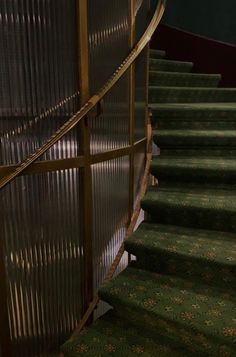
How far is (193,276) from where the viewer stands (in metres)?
1.88

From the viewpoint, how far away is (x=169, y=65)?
12.8ft

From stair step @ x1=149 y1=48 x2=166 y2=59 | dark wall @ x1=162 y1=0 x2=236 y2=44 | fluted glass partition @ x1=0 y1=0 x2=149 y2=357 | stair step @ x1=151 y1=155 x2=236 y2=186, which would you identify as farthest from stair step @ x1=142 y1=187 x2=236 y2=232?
dark wall @ x1=162 y1=0 x2=236 y2=44

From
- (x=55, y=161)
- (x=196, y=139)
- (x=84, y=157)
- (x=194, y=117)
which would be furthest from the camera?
(x=194, y=117)

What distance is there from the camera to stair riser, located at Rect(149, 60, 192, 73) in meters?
3.80

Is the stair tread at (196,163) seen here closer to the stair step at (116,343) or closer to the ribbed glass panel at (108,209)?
the ribbed glass panel at (108,209)

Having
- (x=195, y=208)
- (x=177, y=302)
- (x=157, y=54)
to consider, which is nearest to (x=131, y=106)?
(x=195, y=208)

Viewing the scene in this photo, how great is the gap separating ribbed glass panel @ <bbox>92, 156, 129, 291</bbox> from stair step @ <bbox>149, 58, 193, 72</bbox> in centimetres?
199

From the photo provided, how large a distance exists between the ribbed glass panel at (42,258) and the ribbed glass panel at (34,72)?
184 mm

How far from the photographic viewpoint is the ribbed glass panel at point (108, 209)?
196 cm

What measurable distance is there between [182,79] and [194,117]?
90 centimetres

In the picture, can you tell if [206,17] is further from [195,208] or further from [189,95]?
[195,208]

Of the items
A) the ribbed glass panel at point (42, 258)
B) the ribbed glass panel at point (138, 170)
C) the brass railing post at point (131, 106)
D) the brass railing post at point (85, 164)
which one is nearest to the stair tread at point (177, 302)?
the brass railing post at point (85, 164)

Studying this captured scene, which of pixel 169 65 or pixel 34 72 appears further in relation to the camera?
pixel 169 65

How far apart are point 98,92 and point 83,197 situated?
575 mm
